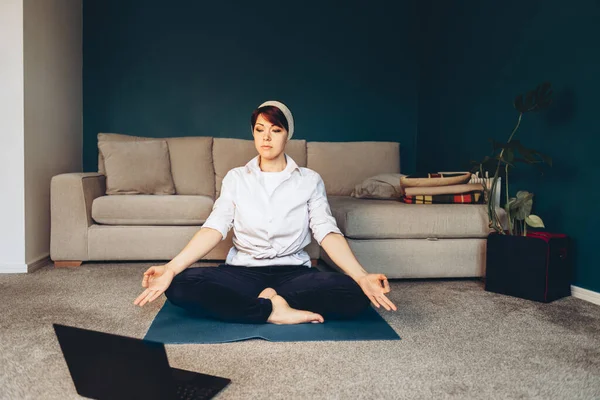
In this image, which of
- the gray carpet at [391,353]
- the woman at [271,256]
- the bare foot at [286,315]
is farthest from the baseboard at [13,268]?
the bare foot at [286,315]

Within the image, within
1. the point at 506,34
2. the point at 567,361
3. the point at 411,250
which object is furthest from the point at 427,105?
the point at 567,361

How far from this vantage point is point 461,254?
9.58ft

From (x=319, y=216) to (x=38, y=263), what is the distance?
2003mm

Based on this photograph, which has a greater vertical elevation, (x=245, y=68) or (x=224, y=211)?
(x=245, y=68)

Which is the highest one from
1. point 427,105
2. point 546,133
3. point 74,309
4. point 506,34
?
point 506,34

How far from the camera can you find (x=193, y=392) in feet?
4.38

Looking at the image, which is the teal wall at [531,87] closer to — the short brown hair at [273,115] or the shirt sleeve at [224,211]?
the short brown hair at [273,115]

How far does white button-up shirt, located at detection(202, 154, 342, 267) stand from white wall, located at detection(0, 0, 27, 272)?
156 centimetres

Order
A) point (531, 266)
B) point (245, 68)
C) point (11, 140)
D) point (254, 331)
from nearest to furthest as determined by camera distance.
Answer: point (254, 331) → point (531, 266) → point (11, 140) → point (245, 68)

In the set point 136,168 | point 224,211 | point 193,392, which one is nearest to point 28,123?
point 136,168

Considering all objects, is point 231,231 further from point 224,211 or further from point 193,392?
point 193,392

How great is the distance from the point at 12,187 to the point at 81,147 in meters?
1.43

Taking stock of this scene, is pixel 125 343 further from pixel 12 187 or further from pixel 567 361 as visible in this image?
pixel 12 187

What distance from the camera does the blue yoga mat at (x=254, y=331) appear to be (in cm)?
182
